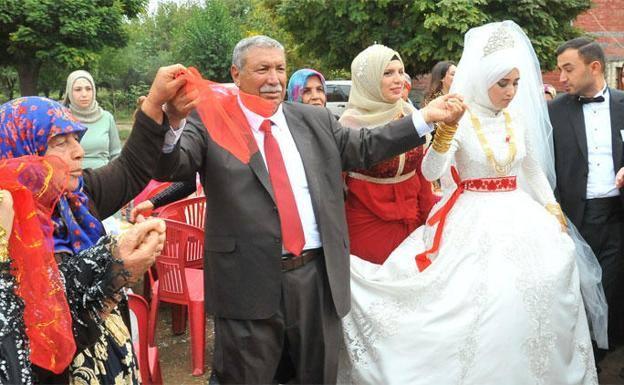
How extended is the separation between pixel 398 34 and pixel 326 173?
14.7m

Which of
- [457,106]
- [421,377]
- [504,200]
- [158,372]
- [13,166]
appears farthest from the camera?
[158,372]

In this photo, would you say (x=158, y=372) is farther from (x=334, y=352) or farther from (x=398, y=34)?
(x=398, y=34)

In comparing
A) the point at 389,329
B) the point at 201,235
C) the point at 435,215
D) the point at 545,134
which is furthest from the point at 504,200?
the point at 201,235

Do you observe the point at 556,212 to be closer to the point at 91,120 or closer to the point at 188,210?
the point at 188,210

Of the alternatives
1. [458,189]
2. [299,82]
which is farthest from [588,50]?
[299,82]

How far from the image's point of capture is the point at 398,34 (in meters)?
16.8

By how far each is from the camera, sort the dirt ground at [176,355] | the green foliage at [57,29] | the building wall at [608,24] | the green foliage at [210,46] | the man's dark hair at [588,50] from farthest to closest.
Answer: the green foliage at [210,46] → the building wall at [608,24] → the green foliage at [57,29] → the dirt ground at [176,355] → the man's dark hair at [588,50]

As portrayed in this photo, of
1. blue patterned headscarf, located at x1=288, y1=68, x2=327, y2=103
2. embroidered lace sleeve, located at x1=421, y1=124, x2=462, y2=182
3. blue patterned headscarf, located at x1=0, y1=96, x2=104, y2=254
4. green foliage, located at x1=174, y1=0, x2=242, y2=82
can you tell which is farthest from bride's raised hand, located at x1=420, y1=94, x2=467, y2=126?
green foliage, located at x1=174, y1=0, x2=242, y2=82

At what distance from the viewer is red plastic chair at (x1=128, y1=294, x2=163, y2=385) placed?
368 centimetres

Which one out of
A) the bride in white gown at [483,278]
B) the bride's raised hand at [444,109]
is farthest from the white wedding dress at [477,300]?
the bride's raised hand at [444,109]

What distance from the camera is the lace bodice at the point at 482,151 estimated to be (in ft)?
11.4

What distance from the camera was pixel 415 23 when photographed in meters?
16.5

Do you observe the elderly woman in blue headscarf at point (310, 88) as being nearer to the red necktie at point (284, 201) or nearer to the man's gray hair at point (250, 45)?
the man's gray hair at point (250, 45)

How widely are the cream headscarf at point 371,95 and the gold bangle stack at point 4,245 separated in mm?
2401
